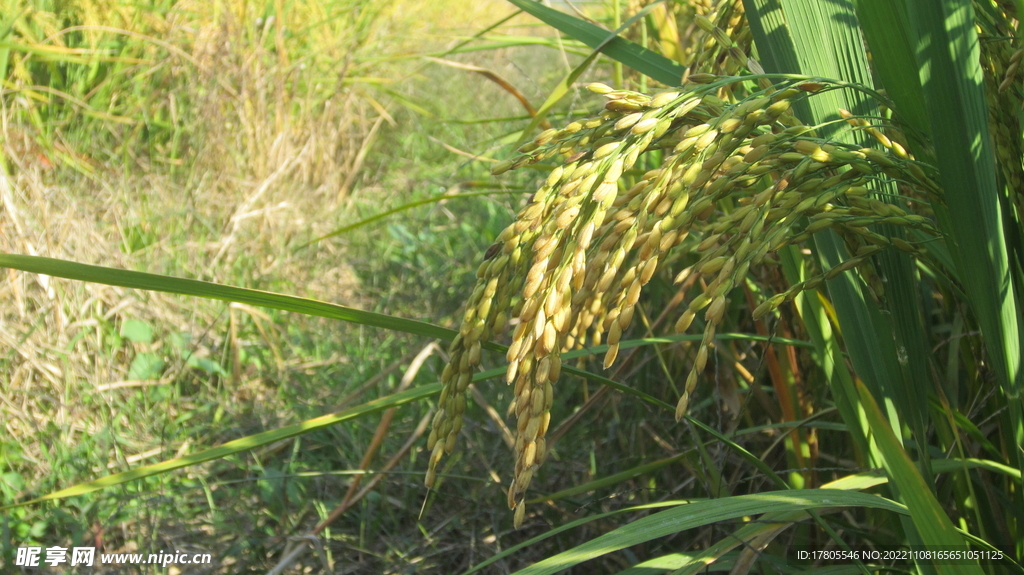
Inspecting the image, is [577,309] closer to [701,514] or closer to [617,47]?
[701,514]

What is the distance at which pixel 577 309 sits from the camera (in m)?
0.76

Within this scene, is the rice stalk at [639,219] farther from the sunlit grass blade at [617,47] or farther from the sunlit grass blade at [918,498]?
the sunlit grass blade at [617,47]

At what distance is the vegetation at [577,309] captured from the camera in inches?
26.6

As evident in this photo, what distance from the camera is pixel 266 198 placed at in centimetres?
304

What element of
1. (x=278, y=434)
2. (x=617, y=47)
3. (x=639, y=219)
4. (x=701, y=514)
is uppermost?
(x=617, y=47)

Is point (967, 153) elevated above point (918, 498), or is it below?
above

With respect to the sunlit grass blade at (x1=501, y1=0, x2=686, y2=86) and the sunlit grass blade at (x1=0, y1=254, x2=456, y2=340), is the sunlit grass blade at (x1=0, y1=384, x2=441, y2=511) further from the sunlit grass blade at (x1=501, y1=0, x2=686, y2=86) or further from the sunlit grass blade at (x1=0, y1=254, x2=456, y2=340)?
the sunlit grass blade at (x1=501, y1=0, x2=686, y2=86)

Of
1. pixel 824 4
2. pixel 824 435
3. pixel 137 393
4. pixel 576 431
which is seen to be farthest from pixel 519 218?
pixel 137 393

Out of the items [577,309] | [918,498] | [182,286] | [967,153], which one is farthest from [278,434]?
[967,153]

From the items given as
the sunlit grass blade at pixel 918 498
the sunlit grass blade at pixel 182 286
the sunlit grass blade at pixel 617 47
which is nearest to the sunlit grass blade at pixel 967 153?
the sunlit grass blade at pixel 918 498

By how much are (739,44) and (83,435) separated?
6.03 ft

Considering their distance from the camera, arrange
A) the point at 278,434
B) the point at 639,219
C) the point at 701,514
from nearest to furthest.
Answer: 1. the point at 639,219
2. the point at 701,514
3. the point at 278,434

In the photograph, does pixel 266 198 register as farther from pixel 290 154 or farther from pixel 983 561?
pixel 983 561

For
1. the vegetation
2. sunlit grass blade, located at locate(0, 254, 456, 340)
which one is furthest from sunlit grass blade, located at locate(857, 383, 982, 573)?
sunlit grass blade, located at locate(0, 254, 456, 340)
